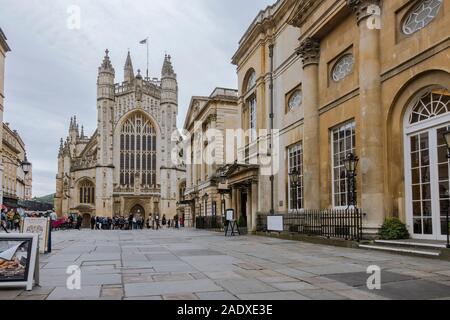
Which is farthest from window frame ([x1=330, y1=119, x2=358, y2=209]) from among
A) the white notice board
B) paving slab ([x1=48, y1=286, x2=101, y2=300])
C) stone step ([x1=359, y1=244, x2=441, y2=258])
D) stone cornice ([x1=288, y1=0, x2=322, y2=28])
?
paving slab ([x1=48, y1=286, x2=101, y2=300])

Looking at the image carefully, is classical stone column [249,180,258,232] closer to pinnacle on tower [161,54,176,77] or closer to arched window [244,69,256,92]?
arched window [244,69,256,92]

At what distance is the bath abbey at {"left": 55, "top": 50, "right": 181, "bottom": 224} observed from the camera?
64.4m

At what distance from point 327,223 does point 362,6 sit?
7.22m

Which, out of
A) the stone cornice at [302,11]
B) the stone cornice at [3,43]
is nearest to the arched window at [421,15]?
the stone cornice at [302,11]

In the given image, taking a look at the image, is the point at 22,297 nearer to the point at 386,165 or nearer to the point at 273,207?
the point at 386,165

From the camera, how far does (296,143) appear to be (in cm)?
2047

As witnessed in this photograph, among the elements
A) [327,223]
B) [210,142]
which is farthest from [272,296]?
[210,142]

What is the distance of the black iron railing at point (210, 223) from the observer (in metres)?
33.7

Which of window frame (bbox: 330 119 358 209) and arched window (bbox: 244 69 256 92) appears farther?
arched window (bbox: 244 69 256 92)

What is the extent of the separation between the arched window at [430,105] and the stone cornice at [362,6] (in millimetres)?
3303

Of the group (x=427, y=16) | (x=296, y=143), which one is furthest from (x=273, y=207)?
(x=427, y=16)

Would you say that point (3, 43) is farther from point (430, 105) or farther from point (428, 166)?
point (428, 166)

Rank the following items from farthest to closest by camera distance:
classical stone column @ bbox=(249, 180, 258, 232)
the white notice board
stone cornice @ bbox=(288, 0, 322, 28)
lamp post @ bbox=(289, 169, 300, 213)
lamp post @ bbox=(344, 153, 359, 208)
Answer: classical stone column @ bbox=(249, 180, 258, 232)
the white notice board
lamp post @ bbox=(289, 169, 300, 213)
stone cornice @ bbox=(288, 0, 322, 28)
lamp post @ bbox=(344, 153, 359, 208)

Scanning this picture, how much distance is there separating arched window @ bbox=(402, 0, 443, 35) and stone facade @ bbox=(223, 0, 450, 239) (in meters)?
0.03
